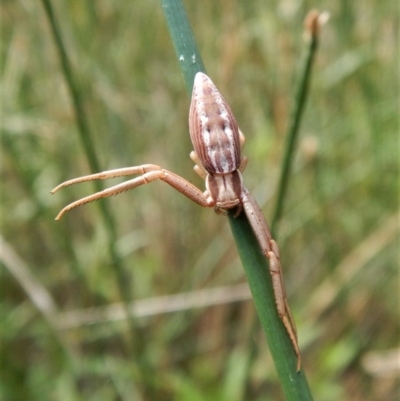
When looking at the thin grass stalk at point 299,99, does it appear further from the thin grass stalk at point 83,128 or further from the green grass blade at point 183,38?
the thin grass stalk at point 83,128

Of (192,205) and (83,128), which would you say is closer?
(83,128)

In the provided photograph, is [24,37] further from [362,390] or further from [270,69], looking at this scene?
[362,390]

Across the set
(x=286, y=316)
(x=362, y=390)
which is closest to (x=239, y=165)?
(x=286, y=316)

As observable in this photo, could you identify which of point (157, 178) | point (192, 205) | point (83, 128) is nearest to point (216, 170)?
point (157, 178)

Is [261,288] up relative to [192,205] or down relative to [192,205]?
up

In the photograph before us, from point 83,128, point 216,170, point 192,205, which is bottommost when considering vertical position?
point 192,205

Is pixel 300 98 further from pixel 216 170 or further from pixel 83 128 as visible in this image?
pixel 83 128

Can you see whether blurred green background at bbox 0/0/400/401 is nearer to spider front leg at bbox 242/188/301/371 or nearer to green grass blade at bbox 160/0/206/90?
spider front leg at bbox 242/188/301/371

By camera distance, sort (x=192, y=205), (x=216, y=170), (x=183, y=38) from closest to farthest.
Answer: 1. (x=183, y=38)
2. (x=216, y=170)
3. (x=192, y=205)
